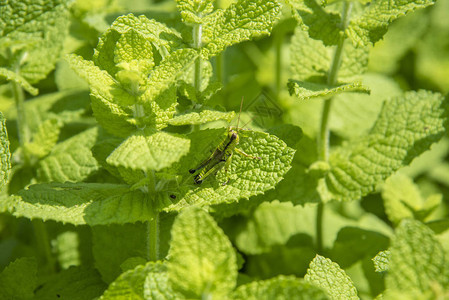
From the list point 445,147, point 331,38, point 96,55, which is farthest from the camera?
point 445,147

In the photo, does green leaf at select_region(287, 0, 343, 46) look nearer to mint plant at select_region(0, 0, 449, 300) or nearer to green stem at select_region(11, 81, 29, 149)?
mint plant at select_region(0, 0, 449, 300)

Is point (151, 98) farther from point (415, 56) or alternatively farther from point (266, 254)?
point (415, 56)

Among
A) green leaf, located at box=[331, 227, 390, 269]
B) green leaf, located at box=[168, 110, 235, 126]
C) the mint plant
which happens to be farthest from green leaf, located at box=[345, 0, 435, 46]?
green leaf, located at box=[331, 227, 390, 269]

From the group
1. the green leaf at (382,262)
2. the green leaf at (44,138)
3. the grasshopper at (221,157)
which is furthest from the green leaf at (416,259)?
the green leaf at (44,138)

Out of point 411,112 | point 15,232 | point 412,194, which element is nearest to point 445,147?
point 412,194

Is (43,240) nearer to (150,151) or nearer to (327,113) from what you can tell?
(150,151)

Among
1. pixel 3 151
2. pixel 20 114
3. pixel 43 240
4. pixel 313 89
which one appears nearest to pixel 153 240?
pixel 3 151
